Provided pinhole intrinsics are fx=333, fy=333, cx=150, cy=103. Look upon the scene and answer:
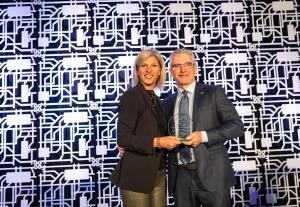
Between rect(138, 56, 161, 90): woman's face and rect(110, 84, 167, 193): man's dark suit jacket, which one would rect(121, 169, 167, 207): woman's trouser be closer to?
rect(110, 84, 167, 193): man's dark suit jacket

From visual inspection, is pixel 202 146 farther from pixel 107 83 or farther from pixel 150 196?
pixel 107 83

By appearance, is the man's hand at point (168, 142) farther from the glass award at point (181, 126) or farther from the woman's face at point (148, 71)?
the woman's face at point (148, 71)

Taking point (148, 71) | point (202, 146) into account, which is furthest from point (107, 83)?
point (202, 146)

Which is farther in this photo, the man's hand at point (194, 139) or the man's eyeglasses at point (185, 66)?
the man's eyeglasses at point (185, 66)

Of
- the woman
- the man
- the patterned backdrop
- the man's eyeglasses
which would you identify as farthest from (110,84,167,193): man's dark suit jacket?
the patterned backdrop

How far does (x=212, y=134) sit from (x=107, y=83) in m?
1.69

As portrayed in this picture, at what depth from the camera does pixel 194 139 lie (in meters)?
2.07

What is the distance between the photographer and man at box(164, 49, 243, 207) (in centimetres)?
218

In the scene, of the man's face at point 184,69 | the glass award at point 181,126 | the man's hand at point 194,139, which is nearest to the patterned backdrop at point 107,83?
the man's face at point 184,69

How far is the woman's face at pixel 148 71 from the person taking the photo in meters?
2.29

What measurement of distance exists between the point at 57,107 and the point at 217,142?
1949mm

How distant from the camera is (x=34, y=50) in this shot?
11.7 feet

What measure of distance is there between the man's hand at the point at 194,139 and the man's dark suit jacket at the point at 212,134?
0.07 m

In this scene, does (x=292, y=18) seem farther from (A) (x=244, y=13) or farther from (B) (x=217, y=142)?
(B) (x=217, y=142)
